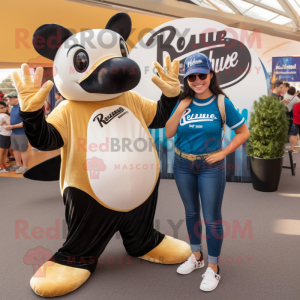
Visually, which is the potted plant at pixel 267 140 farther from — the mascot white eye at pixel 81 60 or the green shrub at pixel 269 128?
the mascot white eye at pixel 81 60

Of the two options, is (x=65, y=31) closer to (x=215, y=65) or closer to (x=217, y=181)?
(x=217, y=181)

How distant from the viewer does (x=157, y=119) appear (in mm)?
2162

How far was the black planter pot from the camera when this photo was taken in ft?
12.9

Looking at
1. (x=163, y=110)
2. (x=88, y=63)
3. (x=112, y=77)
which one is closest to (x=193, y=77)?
(x=163, y=110)

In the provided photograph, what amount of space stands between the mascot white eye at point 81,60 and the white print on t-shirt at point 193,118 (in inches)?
25.9

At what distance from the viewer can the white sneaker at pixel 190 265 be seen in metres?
2.12

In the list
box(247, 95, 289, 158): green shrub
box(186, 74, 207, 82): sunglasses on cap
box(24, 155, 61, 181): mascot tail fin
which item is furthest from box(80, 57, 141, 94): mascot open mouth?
box(247, 95, 289, 158): green shrub

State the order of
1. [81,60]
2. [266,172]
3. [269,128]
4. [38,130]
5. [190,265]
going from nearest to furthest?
[38,130] < [81,60] < [190,265] < [269,128] < [266,172]

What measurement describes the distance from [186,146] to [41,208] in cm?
234

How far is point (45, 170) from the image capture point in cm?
236

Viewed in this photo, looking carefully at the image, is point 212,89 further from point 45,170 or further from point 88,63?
point 45,170

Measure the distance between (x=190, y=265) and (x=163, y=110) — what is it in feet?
3.60

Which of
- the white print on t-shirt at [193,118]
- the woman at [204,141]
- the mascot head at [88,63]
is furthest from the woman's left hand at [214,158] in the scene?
the mascot head at [88,63]

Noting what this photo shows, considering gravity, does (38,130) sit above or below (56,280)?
above
